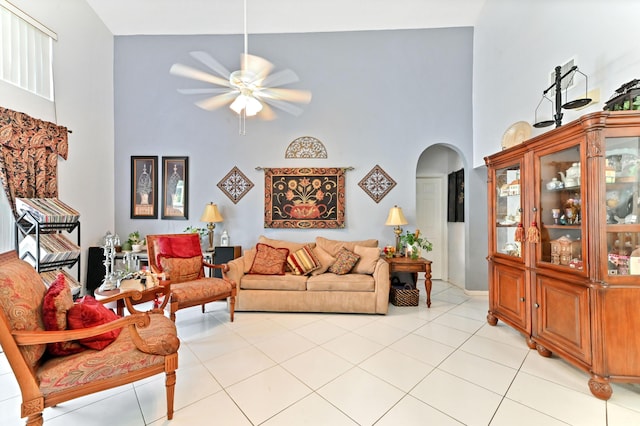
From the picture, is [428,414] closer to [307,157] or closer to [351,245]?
[351,245]

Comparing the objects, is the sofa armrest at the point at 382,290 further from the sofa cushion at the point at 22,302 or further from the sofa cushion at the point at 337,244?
the sofa cushion at the point at 22,302

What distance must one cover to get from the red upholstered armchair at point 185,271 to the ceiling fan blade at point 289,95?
2.61 meters

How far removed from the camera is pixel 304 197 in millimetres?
4242

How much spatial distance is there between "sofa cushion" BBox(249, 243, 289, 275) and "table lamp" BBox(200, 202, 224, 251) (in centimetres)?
97

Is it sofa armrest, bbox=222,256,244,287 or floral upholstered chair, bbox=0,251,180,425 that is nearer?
floral upholstered chair, bbox=0,251,180,425

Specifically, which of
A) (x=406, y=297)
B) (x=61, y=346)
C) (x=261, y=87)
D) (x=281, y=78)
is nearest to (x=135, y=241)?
(x=61, y=346)

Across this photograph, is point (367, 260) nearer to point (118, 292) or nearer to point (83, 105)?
point (118, 292)

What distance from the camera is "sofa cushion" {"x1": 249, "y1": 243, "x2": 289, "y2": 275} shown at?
11.3ft

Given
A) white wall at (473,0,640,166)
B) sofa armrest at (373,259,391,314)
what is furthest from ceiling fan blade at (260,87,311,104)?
sofa armrest at (373,259,391,314)

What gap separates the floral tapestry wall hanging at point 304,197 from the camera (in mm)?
4203

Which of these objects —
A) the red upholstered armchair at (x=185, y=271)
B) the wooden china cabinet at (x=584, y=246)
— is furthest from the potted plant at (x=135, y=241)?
the wooden china cabinet at (x=584, y=246)

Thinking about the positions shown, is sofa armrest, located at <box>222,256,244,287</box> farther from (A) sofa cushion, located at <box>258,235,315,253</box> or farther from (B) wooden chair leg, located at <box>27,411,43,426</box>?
(B) wooden chair leg, located at <box>27,411,43,426</box>

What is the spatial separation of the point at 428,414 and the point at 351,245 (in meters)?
2.40

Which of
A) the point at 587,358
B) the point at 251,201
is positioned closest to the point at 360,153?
the point at 251,201
